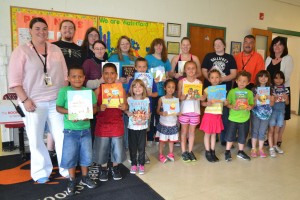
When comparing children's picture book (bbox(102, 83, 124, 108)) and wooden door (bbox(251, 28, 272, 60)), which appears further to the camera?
wooden door (bbox(251, 28, 272, 60))

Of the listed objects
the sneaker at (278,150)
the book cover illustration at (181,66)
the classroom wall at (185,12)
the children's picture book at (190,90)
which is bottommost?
the sneaker at (278,150)

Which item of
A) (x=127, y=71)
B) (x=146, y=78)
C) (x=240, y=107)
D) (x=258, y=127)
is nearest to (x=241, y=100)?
(x=240, y=107)

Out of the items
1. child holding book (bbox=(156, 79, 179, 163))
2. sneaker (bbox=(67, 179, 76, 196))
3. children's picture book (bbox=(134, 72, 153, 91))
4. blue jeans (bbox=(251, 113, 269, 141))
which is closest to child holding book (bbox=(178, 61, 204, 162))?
child holding book (bbox=(156, 79, 179, 163))

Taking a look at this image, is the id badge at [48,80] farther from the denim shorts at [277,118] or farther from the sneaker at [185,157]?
the denim shorts at [277,118]

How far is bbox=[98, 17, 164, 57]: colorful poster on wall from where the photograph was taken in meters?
4.33

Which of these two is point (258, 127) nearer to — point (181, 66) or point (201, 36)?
point (181, 66)

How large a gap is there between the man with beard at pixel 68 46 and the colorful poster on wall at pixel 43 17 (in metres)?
1.10

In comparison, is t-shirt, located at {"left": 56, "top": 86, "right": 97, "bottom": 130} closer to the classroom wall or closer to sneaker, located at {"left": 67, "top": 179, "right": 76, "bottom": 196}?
sneaker, located at {"left": 67, "top": 179, "right": 76, "bottom": 196}

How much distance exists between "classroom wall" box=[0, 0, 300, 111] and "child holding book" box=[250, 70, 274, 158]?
217 cm

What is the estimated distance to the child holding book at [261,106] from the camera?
334 centimetres

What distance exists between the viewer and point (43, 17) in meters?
3.83

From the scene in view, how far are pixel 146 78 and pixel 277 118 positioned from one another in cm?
209

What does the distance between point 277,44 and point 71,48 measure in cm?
306

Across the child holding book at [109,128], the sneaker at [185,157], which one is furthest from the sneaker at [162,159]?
the child holding book at [109,128]
